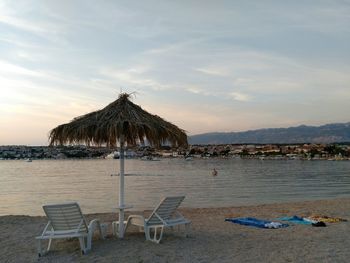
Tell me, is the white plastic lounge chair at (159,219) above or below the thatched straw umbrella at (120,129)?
below

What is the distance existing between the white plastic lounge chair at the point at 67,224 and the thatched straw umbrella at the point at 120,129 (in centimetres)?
113

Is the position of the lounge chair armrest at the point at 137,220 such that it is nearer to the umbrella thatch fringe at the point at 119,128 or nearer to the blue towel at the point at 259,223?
the umbrella thatch fringe at the point at 119,128

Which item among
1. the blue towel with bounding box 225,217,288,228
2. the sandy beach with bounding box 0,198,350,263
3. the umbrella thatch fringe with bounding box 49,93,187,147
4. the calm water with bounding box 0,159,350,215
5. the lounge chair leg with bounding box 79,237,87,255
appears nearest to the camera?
the sandy beach with bounding box 0,198,350,263

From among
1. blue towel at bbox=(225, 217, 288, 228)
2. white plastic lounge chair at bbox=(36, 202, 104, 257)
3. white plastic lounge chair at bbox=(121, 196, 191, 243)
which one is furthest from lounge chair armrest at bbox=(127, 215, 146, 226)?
blue towel at bbox=(225, 217, 288, 228)

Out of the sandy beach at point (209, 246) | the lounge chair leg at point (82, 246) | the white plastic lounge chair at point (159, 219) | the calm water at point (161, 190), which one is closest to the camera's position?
the sandy beach at point (209, 246)

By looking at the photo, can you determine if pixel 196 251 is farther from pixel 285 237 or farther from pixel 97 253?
pixel 285 237

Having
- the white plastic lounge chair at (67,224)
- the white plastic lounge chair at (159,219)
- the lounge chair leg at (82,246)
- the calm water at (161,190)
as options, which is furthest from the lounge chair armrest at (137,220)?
the calm water at (161,190)

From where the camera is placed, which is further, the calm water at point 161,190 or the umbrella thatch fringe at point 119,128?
the calm water at point 161,190

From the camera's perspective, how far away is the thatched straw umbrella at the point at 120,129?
7.70m

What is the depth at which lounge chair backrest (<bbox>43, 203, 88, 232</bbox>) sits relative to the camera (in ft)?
21.8

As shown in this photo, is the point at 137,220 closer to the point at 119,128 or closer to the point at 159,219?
the point at 159,219

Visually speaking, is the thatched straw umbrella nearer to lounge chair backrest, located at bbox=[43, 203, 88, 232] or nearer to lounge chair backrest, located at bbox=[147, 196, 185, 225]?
lounge chair backrest, located at bbox=[147, 196, 185, 225]

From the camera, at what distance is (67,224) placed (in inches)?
270

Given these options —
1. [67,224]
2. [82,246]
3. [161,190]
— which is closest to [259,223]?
[82,246]
